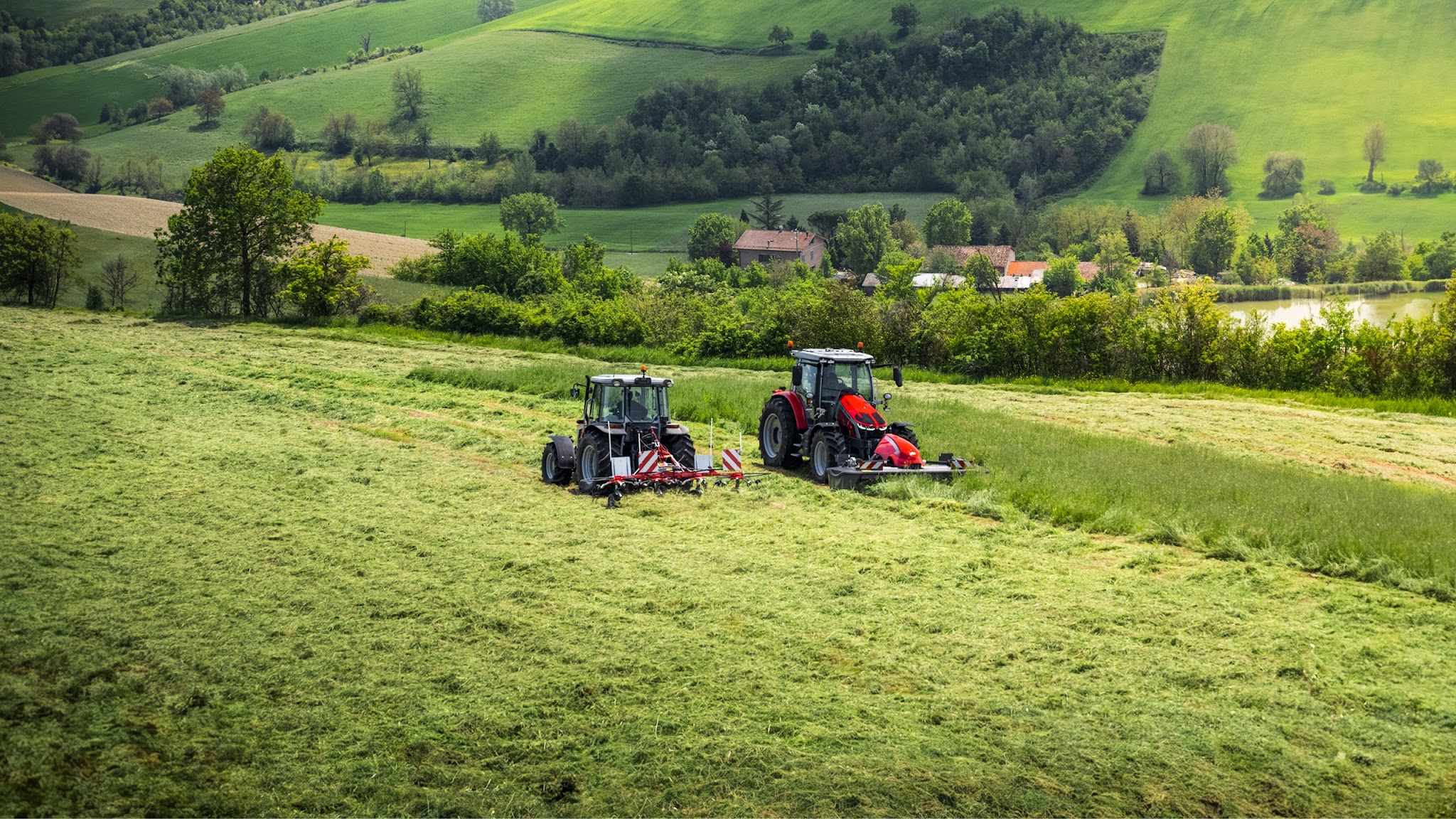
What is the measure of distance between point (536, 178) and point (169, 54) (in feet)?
267

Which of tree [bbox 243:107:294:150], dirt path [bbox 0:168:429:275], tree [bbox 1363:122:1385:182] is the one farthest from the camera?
tree [bbox 243:107:294:150]

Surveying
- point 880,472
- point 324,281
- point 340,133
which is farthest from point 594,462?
point 340,133

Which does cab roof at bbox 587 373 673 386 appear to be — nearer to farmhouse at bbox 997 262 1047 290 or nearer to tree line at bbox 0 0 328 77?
farmhouse at bbox 997 262 1047 290

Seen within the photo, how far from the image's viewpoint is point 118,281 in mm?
60688

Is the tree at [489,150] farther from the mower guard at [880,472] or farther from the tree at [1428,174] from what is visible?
the mower guard at [880,472]

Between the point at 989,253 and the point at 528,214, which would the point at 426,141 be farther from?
the point at 989,253

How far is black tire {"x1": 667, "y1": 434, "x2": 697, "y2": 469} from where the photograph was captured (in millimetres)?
19688

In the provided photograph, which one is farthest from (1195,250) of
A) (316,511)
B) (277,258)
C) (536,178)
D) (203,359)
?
(316,511)

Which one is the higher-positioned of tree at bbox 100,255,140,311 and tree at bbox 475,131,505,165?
tree at bbox 475,131,505,165

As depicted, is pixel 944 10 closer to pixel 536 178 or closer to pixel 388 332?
pixel 536 178

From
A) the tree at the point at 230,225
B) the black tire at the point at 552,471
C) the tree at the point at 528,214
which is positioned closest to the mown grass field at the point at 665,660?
the black tire at the point at 552,471

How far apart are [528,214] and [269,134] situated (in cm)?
5055

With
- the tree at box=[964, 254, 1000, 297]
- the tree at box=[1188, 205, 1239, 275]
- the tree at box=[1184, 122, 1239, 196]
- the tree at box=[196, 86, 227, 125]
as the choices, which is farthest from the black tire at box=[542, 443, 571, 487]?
the tree at box=[196, 86, 227, 125]

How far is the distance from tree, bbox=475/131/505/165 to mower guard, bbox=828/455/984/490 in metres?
125
